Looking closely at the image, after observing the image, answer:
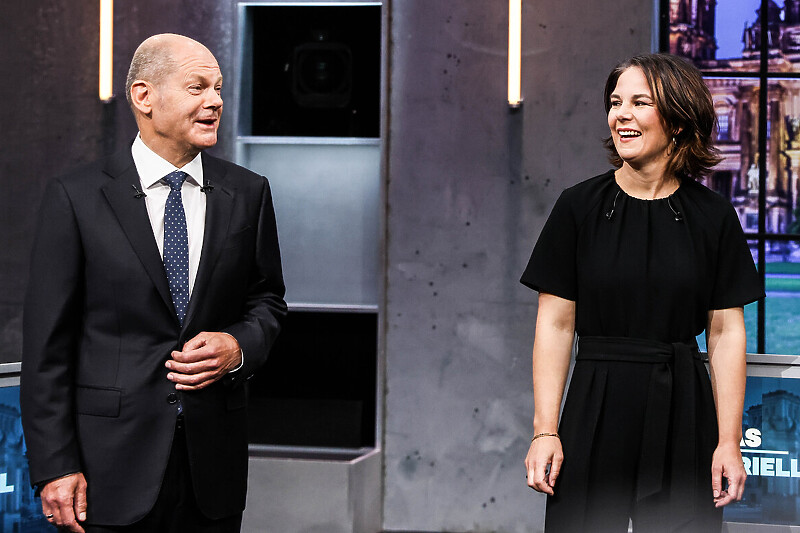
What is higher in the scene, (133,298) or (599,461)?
(133,298)

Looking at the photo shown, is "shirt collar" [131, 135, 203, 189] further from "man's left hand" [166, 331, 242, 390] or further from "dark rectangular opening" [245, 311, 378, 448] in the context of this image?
"dark rectangular opening" [245, 311, 378, 448]

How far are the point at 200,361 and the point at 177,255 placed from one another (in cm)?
23

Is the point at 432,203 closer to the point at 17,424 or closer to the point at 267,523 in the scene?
the point at 267,523

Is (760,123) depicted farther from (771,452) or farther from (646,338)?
(646,338)

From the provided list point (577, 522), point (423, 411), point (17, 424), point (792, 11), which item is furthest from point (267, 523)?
point (792, 11)

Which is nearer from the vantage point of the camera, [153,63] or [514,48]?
[153,63]

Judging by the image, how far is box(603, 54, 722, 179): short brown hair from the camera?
6.76 ft

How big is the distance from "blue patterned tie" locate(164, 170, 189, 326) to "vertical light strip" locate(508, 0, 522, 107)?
8.77 ft

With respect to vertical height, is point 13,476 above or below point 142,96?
below

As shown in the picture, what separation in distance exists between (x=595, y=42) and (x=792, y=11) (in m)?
1.07

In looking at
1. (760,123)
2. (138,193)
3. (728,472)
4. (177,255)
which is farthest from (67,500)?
(760,123)

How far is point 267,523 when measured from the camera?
4.25 m

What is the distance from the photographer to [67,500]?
6.21ft

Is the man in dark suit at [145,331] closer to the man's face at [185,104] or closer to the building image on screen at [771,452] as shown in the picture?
the man's face at [185,104]
